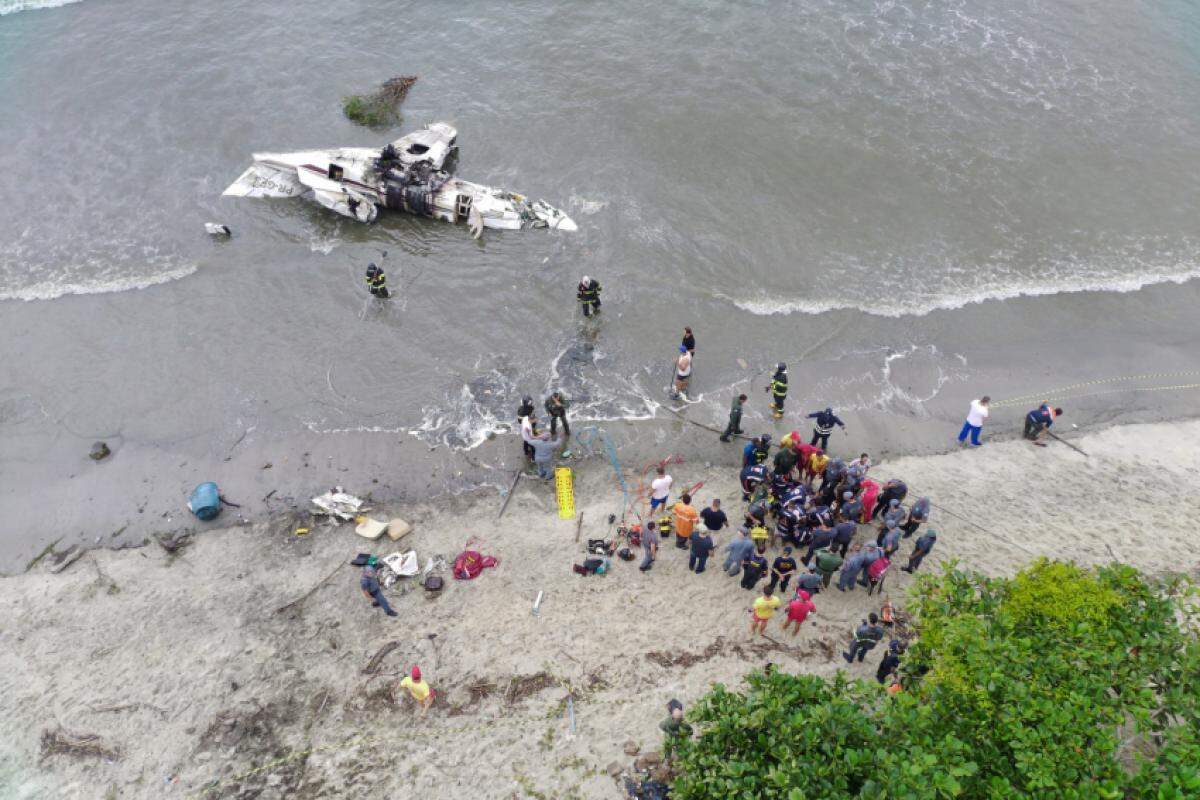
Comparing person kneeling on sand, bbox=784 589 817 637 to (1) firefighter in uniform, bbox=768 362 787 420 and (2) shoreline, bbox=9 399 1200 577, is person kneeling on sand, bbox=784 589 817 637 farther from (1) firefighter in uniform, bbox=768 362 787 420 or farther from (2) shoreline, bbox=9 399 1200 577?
(1) firefighter in uniform, bbox=768 362 787 420

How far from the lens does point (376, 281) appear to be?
832 inches

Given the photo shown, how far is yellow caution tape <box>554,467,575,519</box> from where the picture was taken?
15.9m

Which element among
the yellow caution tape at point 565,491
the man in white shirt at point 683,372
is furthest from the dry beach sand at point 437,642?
the man in white shirt at point 683,372

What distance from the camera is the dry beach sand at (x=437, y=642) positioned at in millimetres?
11672

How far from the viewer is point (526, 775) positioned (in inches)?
444

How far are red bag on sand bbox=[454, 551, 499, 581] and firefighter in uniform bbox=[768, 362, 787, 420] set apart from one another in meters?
8.21

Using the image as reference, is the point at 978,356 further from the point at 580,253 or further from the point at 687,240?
the point at 580,253

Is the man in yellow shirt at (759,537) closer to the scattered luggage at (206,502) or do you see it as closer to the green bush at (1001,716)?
the green bush at (1001,716)

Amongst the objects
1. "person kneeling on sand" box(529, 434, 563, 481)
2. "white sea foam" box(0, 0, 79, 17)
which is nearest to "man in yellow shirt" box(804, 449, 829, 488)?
"person kneeling on sand" box(529, 434, 563, 481)

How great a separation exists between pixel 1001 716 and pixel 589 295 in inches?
586

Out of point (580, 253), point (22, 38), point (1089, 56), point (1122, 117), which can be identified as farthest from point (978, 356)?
point (22, 38)

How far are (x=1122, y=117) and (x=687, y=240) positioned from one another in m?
19.8

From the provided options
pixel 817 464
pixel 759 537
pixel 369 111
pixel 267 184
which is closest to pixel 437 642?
pixel 759 537

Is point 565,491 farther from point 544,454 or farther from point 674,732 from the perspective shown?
point 674,732
